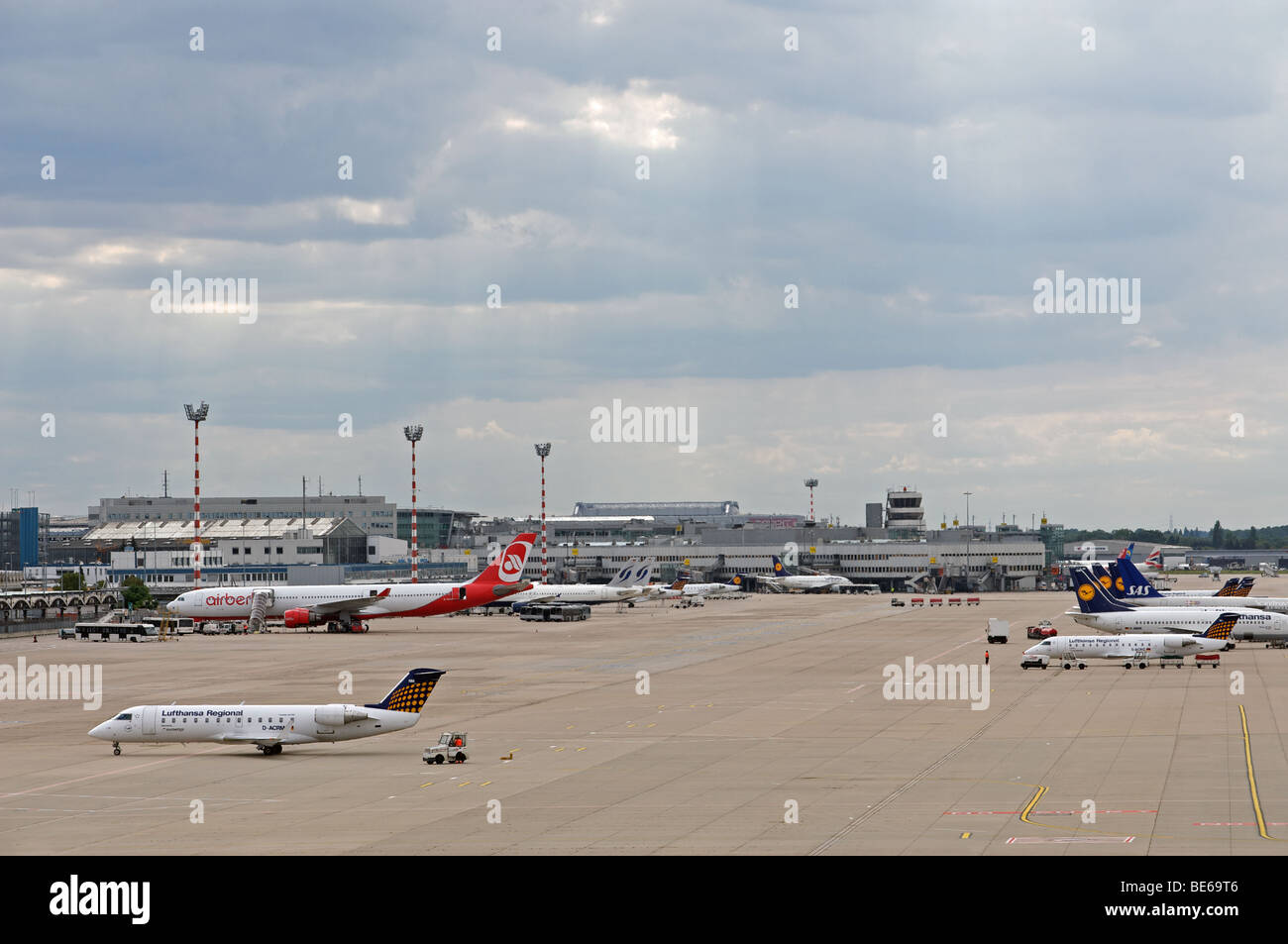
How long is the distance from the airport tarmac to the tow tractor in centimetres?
57

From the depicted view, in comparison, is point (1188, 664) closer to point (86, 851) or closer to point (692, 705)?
point (692, 705)

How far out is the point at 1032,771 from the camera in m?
50.5

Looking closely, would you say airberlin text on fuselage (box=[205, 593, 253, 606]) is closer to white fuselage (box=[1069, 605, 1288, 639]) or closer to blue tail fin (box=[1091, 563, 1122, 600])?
white fuselage (box=[1069, 605, 1288, 639])

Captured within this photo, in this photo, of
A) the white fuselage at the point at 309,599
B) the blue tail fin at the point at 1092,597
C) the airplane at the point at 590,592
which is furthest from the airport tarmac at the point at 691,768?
the airplane at the point at 590,592

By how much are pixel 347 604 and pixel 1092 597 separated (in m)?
75.8

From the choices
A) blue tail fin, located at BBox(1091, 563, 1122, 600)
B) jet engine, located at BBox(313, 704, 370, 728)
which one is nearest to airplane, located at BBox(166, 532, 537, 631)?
blue tail fin, located at BBox(1091, 563, 1122, 600)

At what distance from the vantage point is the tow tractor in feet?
179

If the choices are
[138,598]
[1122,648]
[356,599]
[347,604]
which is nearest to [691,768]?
[1122,648]

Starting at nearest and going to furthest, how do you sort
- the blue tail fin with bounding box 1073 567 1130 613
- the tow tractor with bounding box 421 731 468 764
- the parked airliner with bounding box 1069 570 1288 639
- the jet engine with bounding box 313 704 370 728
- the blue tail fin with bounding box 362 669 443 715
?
1. the tow tractor with bounding box 421 731 468 764
2. the jet engine with bounding box 313 704 370 728
3. the blue tail fin with bounding box 362 669 443 715
4. the parked airliner with bounding box 1069 570 1288 639
5. the blue tail fin with bounding box 1073 567 1130 613

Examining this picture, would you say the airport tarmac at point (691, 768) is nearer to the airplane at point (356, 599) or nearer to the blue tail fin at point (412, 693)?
the blue tail fin at point (412, 693)
